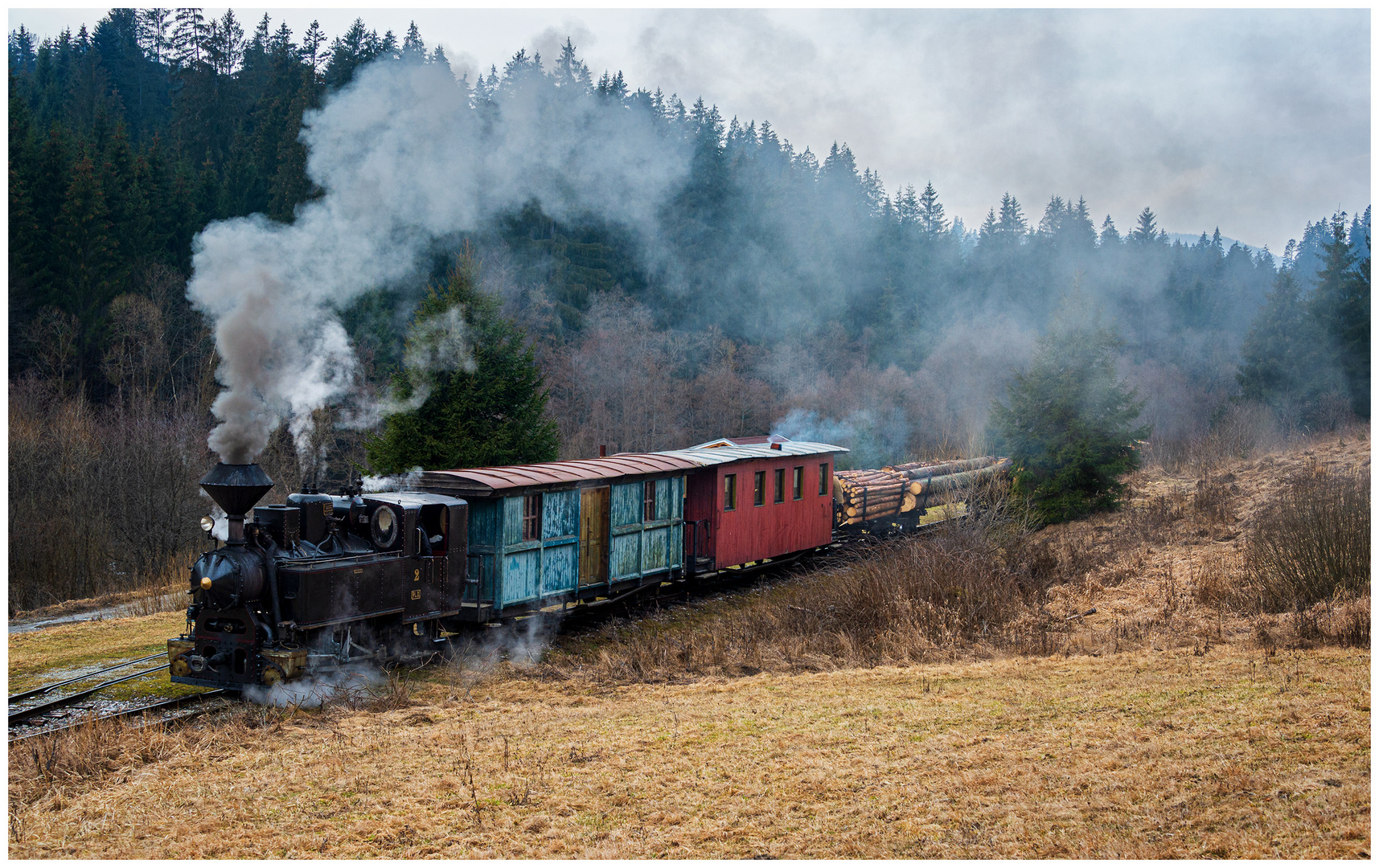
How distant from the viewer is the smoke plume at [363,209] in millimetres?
10609

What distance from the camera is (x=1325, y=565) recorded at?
10.9 m

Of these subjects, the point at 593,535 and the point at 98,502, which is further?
the point at 98,502

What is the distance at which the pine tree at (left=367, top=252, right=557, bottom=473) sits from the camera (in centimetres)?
1914

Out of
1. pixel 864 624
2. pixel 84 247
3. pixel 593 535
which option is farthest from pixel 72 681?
pixel 84 247

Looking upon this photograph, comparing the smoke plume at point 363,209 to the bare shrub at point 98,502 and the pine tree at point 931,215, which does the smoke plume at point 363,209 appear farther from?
the pine tree at point 931,215

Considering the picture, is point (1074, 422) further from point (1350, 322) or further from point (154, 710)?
point (1350, 322)

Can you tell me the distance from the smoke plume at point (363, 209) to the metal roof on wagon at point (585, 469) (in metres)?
2.15

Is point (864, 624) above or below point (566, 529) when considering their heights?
below

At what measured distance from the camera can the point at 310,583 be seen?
361 inches

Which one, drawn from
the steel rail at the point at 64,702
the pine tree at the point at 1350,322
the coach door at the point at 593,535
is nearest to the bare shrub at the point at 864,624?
the coach door at the point at 593,535

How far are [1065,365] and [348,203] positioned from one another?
15861 mm

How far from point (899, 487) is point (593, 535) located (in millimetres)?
10350

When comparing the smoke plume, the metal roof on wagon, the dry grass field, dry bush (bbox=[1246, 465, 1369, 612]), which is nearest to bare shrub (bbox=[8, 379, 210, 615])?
the smoke plume

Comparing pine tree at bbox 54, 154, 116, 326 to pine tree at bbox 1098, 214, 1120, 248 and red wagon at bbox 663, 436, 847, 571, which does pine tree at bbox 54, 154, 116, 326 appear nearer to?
red wagon at bbox 663, 436, 847, 571
